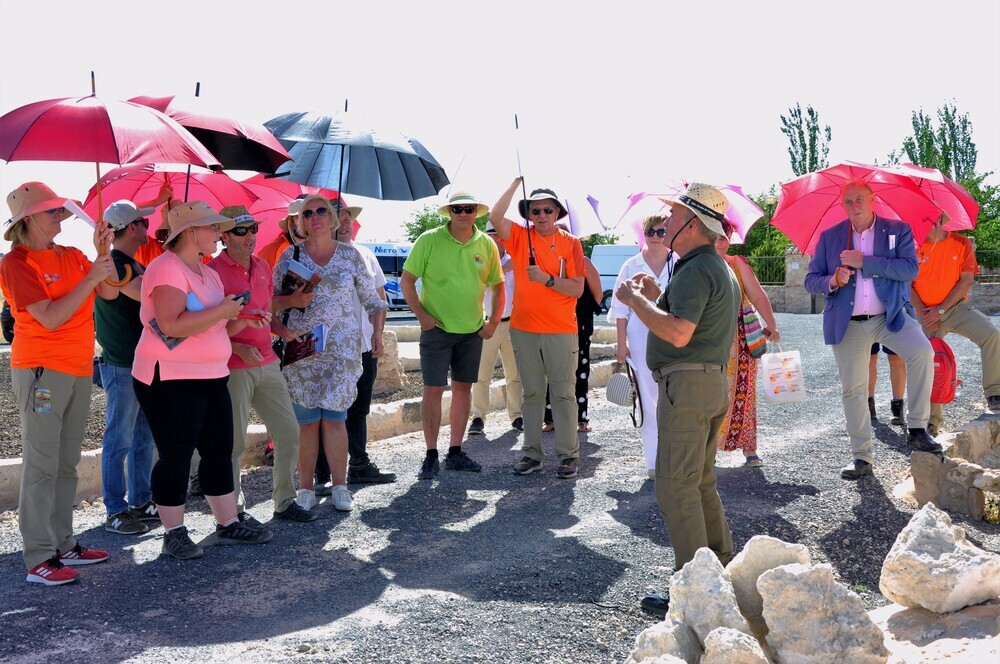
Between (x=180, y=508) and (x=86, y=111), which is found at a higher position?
(x=86, y=111)

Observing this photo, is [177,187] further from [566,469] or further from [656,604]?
[656,604]

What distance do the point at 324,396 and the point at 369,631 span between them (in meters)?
2.31

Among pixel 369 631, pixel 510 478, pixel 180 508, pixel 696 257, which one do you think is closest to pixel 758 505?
pixel 510 478

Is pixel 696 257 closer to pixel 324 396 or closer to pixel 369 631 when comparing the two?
pixel 369 631

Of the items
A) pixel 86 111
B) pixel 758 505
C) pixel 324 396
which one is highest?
pixel 86 111

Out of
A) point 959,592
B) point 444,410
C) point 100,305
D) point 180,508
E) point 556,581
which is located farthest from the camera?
point 444,410

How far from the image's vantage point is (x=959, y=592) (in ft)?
11.5

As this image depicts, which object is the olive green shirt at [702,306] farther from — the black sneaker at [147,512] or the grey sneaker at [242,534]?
the black sneaker at [147,512]

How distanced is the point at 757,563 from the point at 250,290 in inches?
128

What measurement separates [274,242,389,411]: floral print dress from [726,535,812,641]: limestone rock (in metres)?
3.12

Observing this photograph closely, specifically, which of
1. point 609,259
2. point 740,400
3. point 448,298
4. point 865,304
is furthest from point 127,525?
point 609,259

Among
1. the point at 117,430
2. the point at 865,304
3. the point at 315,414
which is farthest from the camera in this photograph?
the point at 865,304

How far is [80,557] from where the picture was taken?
15.9 ft

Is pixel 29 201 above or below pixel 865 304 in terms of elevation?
above
